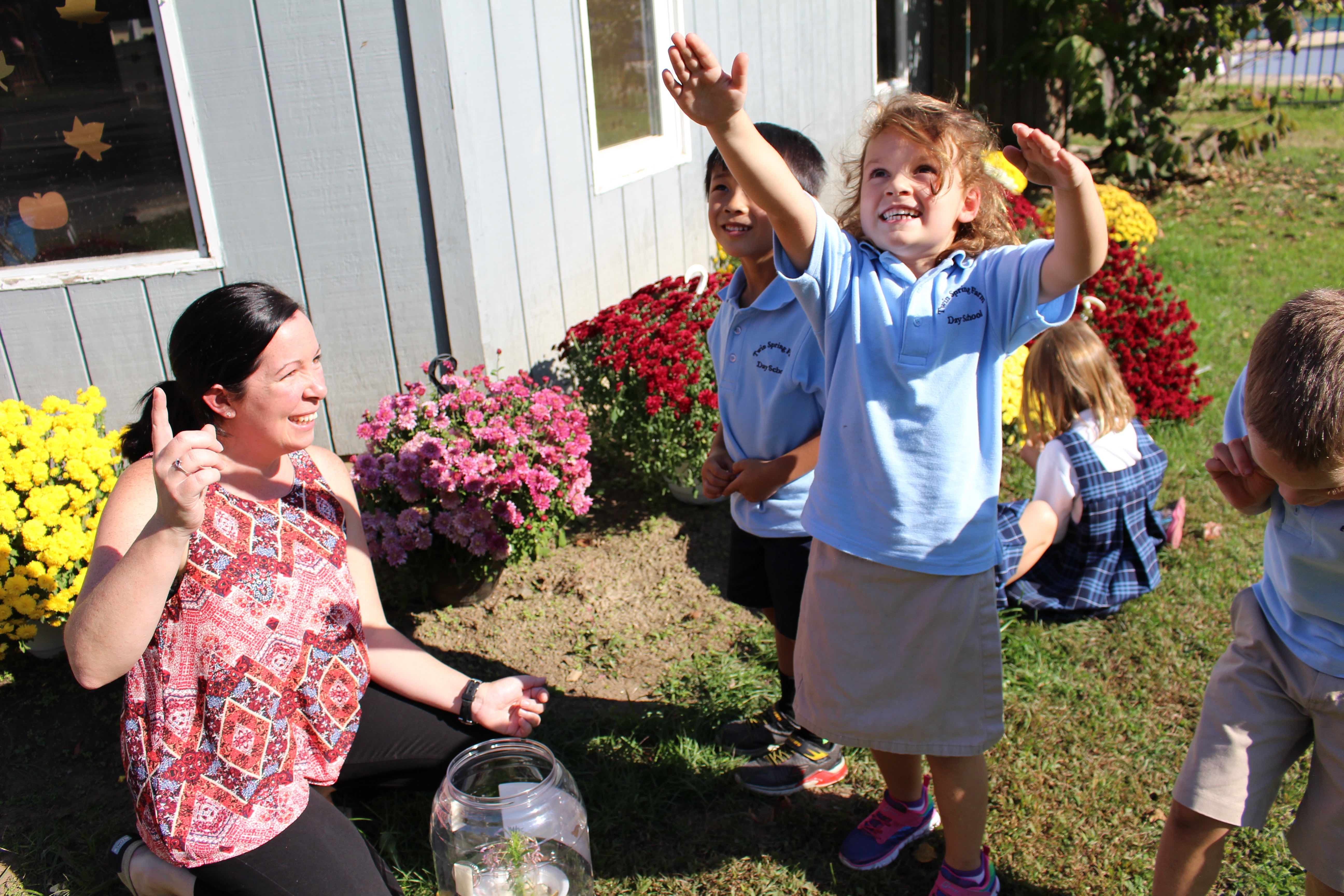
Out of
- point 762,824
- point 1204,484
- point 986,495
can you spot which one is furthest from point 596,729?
point 1204,484

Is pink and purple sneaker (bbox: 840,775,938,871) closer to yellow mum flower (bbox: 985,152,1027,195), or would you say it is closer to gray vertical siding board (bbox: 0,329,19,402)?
yellow mum flower (bbox: 985,152,1027,195)

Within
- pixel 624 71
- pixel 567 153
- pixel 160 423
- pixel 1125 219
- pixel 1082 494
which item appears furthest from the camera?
pixel 1125 219

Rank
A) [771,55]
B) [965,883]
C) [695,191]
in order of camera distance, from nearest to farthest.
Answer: [965,883] → [695,191] → [771,55]

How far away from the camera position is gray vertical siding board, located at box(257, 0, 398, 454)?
11.1 feet

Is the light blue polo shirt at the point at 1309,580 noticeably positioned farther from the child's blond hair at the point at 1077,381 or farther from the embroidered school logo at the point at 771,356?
→ the child's blond hair at the point at 1077,381

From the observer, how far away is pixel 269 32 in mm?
3348

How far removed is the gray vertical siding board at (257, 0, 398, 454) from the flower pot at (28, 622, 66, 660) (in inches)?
46.4

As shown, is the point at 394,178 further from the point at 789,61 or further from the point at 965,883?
the point at 789,61

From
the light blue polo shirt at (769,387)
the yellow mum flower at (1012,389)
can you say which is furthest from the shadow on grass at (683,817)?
the yellow mum flower at (1012,389)

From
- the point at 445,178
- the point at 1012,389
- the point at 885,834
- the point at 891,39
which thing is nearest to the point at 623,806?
the point at 885,834

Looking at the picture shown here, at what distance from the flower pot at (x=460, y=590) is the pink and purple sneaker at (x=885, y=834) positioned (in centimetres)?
156

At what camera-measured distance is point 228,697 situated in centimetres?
195

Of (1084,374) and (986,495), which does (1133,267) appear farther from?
(986,495)

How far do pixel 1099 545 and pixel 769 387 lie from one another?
158 cm
